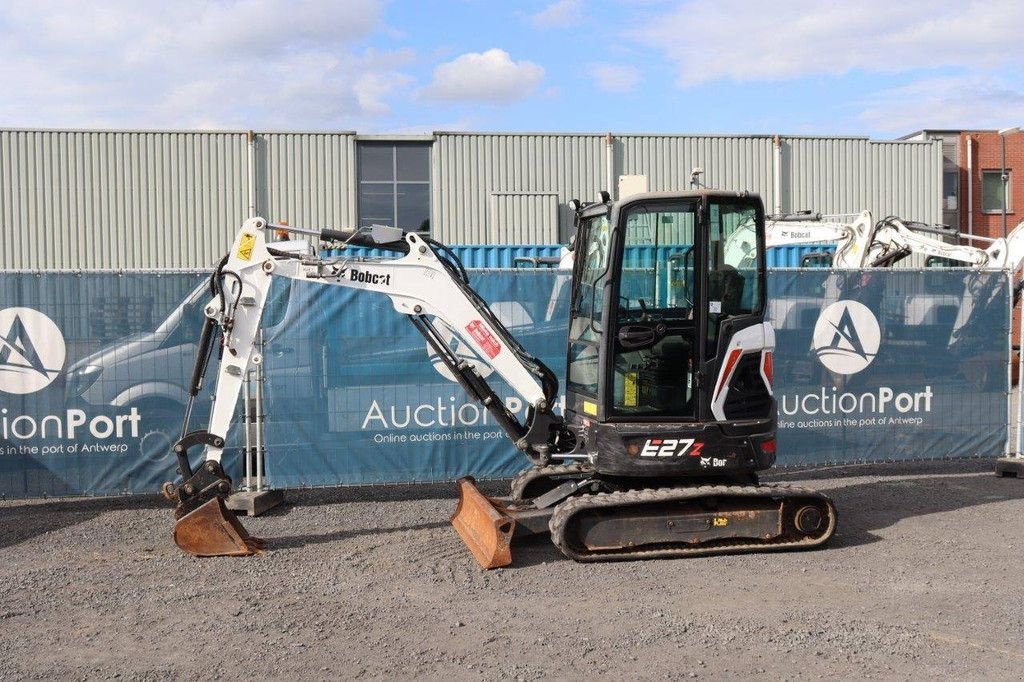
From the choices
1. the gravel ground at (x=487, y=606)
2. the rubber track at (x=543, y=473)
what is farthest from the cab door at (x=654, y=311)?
the gravel ground at (x=487, y=606)

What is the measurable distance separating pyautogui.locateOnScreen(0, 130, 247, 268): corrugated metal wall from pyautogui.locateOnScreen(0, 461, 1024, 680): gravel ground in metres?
21.0

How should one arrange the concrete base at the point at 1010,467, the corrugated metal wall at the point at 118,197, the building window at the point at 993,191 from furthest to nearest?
the building window at the point at 993,191
the corrugated metal wall at the point at 118,197
the concrete base at the point at 1010,467

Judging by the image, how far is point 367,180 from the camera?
29.8 m

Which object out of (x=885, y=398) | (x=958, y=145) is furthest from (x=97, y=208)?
(x=958, y=145)

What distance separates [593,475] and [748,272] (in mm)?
1901

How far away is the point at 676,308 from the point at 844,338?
4036mm

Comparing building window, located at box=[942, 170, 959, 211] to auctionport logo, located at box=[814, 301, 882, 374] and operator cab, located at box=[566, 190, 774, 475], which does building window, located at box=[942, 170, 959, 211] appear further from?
operator cab, located at box=[566, 190, 774, 475]

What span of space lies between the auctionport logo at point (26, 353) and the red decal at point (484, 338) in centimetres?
418

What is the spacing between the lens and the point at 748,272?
7.53 meters

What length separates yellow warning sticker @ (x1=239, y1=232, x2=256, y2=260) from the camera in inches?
297

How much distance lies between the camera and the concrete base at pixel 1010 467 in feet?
34.6

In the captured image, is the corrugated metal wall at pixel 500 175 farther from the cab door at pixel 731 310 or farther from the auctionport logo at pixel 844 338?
the cab door at pixel 731 310

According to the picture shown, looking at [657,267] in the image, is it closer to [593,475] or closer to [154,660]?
[593,475]

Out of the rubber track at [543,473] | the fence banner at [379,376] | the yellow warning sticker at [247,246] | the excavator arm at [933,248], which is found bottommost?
the rubber track at [543,473]
